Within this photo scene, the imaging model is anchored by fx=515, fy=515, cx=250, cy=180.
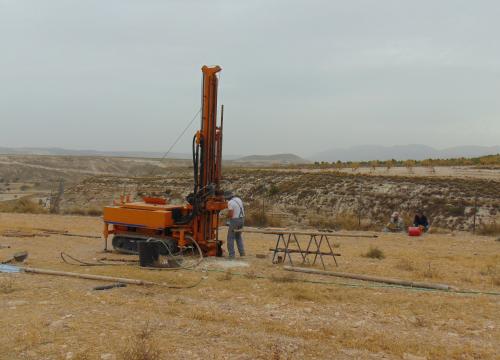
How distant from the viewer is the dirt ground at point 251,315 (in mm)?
6184

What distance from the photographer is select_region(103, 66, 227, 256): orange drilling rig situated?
12.9 m

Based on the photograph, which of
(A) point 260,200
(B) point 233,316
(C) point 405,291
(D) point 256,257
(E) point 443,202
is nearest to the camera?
(B) point 233,316

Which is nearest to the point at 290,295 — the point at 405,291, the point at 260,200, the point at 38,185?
the point at 405,291

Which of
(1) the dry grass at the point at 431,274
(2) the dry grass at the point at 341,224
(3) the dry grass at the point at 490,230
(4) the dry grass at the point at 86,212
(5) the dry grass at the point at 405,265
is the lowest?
(4) the dry grass at the point at 86,212

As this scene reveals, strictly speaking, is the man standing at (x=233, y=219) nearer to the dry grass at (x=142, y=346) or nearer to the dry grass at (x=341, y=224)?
the dry grass at (x=142, y=346)

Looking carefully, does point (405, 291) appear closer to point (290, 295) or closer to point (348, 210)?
point (290, 295)

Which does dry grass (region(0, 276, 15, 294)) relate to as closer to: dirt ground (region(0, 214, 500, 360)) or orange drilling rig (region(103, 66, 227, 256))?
dirt ground (region(0, 214, 500, 360))

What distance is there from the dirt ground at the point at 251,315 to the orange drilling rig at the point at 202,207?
1.05m

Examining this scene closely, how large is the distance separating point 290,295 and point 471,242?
39.7 feet

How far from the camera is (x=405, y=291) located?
31.0 feet

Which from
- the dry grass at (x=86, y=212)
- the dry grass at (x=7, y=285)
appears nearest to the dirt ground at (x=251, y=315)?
the dry grass at (x=7, y=285)

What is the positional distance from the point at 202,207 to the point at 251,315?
5.46m

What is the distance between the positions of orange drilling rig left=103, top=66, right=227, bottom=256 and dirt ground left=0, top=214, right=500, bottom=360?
105cm

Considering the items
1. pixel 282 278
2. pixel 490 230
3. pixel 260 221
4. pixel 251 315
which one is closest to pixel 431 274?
pixel 282 278
